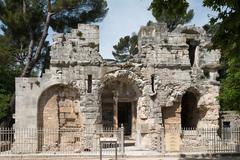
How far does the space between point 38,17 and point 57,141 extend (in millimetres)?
9764

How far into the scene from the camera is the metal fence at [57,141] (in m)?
21.1

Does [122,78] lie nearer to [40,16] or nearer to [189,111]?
[189,111]

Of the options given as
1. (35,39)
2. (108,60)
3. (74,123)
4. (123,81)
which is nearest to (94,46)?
(108,60)

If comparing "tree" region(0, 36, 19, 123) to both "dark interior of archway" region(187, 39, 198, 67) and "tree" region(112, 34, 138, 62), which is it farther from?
"tree" region(112, 34, 138, 62)

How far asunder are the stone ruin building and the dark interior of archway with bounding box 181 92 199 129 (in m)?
0.13

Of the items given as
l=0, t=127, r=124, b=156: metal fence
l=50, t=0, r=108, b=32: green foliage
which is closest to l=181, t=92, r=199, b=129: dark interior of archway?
l=0, t=127, r=124, b=156: metal fence

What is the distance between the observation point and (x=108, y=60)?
2288cm

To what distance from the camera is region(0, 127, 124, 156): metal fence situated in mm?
21141

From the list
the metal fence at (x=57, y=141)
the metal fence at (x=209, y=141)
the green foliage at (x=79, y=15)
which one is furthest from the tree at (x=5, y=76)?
the metal fence at (x=209, y=141)

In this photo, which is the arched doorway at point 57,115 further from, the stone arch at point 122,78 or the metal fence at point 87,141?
the stone arch at point 122,78

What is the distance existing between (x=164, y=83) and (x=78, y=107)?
4785mm

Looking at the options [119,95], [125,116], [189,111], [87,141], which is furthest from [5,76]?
[189,111]

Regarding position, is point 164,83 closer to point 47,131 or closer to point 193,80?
point 193,80

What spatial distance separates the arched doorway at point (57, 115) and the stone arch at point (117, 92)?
1.60 metres
